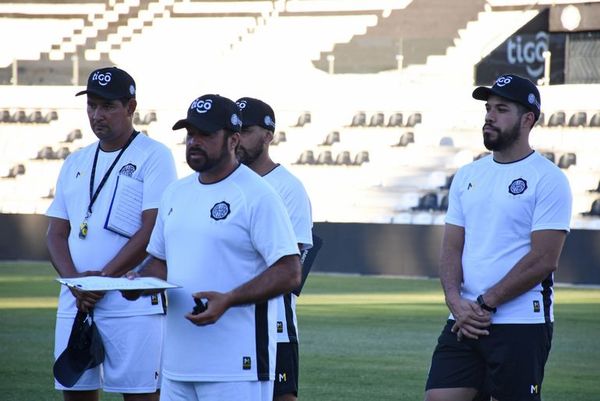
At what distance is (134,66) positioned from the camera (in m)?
38.0

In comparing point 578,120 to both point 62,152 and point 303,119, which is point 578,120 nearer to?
point 303,119

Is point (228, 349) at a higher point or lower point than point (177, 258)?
lower

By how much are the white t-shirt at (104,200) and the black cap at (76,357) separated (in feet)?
0.57

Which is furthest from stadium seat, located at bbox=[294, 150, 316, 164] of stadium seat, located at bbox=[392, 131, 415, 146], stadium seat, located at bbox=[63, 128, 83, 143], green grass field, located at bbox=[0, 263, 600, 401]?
green grass field, located at bbox=[0, 263, 600, 401]

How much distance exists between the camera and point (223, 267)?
17.4 ft

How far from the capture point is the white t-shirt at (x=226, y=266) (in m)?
5.29

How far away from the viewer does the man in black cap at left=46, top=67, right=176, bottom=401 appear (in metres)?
6.21

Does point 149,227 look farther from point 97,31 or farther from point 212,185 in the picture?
point 97,31

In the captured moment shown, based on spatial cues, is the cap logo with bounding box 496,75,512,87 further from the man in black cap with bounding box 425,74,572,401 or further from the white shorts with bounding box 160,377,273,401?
the white shorts with bounding box 160,377,273,401

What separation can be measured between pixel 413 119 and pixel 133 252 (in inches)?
1024

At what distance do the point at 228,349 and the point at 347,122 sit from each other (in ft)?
90.3

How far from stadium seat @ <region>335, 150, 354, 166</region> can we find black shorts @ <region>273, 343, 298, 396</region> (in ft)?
79.6

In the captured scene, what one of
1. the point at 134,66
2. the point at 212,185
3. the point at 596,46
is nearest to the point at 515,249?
the point at 212,185

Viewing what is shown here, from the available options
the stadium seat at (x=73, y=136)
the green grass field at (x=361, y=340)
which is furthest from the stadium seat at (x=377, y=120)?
the green grass field at (x=361, y=340)
